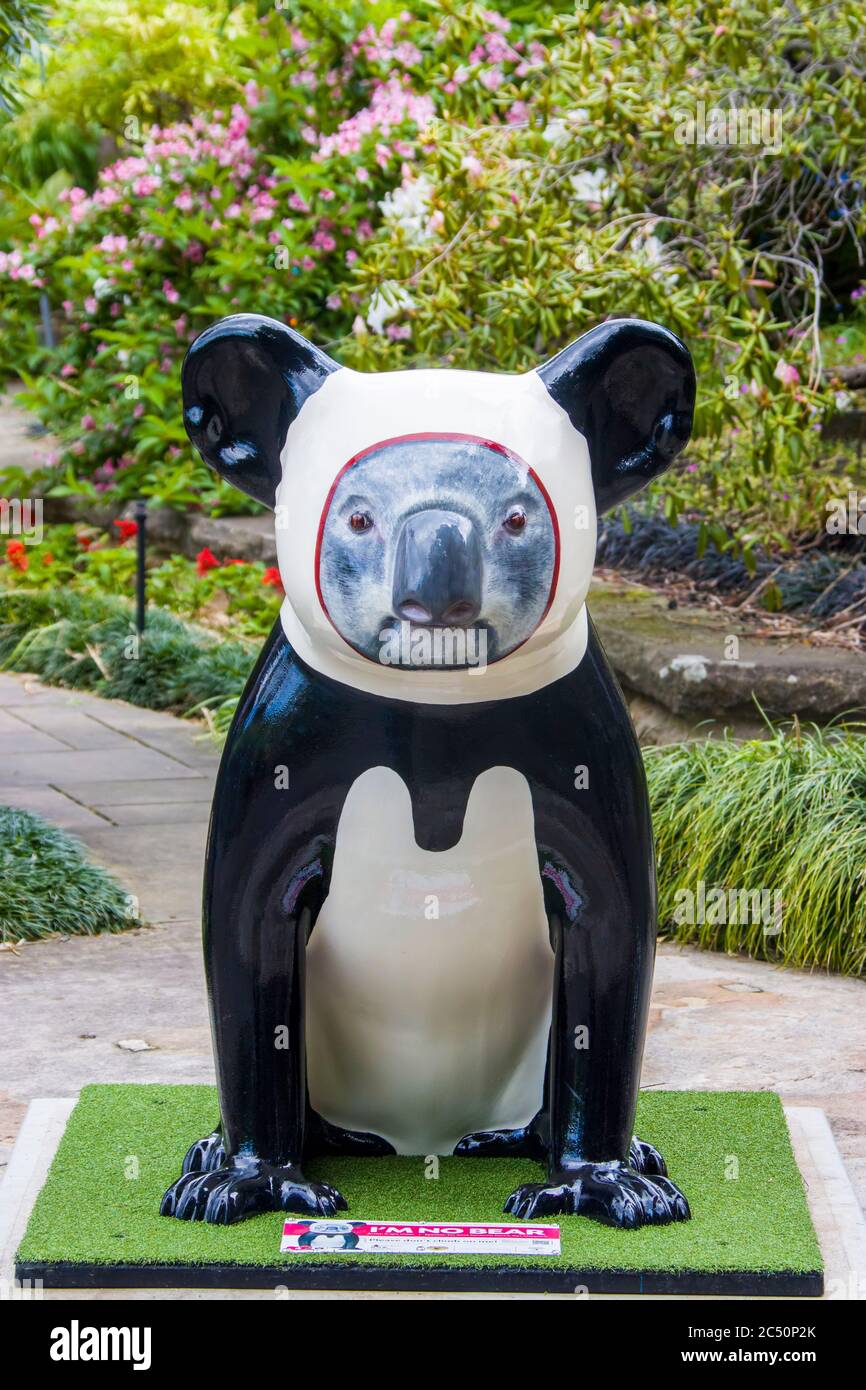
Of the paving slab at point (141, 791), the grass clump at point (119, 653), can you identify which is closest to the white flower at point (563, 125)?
the paving slab at point (141, 791)

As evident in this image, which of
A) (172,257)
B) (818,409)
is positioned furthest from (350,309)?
(818,409)

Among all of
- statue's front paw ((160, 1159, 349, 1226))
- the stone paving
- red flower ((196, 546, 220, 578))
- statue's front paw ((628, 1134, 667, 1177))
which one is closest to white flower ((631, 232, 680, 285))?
the stone paving

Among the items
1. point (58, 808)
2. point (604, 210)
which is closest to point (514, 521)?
point (604, 210)

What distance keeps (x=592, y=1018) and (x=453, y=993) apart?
0.75ft

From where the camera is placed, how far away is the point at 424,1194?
2.88 metres

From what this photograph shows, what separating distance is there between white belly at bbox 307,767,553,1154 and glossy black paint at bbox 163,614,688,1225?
31mm

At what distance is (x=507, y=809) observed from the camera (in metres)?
2.68

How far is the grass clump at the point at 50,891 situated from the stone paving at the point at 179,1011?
66mm

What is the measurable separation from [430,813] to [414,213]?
4.41 metres

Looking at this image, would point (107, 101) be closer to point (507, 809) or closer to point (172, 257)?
point (172, 257)

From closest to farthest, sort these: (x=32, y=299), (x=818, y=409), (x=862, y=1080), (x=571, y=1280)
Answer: (x=571, y=1280)
(x=862, y=1080)
(x=818, y=409)
(x=32, y=299)

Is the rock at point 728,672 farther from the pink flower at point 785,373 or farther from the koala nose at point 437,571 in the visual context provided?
the koala nose at point 437,571

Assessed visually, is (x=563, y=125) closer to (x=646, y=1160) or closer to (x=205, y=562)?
(x=646, y=1160)

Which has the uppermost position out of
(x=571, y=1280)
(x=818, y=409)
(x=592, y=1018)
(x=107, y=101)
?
(x=107, y=101)
